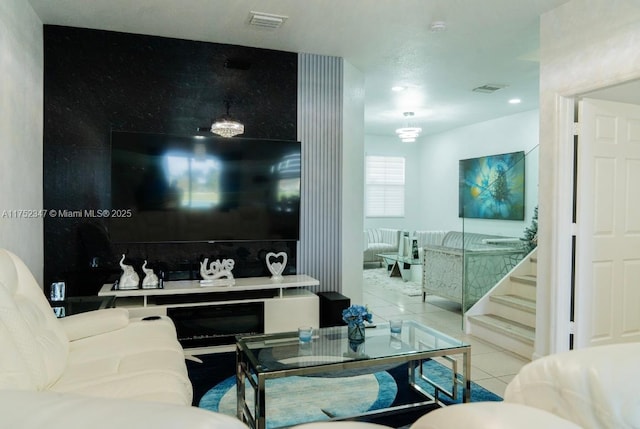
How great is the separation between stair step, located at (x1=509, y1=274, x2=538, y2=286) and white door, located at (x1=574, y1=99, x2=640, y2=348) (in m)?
0.92

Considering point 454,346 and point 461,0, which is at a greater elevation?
point 461,0

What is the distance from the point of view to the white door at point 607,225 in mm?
3307

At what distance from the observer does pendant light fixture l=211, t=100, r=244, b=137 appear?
13.7ft

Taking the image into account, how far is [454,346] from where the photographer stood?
256 centimetres

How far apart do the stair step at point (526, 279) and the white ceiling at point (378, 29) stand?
2240 millimetres

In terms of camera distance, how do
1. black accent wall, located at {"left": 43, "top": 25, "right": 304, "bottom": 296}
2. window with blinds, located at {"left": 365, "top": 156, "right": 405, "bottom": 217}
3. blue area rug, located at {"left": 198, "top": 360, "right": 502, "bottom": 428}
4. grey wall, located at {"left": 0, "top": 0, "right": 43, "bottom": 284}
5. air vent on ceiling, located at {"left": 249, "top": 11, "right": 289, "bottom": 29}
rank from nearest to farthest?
blue area rug, located at {"left": 198, "top": 360, "right": 502, "bottom": 428} → grey wall, located at {"left": 0, "top": 0, "right": 43, "bottom": 284} → air vent on ceiling, located at {"left": 249, "top": 11, "right": 289, "bottom": 29} → black accent wall, located at {"left": 43, "top": 25, "right": 304, "bottom": 296} → window with blinds, located at {"left": 365, "top": 156, "right": 405, "bottom": 217}

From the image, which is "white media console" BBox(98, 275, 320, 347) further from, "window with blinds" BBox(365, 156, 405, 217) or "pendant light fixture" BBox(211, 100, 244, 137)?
"window with blinds" BBox(365, 156, 405, 217)

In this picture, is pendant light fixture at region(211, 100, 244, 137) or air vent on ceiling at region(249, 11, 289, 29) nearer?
air vent on ceiling at region(249, 11, 289, 29)

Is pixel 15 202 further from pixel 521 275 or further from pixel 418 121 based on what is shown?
pixel 418 121

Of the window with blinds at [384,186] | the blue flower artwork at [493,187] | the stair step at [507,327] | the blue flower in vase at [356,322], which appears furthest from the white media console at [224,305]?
the window with blinds at [384,186]

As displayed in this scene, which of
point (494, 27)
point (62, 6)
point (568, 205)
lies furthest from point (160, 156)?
point (568, 205)

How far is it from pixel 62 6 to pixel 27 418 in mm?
3716

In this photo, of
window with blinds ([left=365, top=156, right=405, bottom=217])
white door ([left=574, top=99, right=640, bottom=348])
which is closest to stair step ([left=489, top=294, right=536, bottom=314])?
white door ([left=574, top=99, right=640, bottom=348])

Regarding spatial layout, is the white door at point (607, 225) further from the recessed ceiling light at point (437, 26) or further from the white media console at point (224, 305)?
the white media console at point (224, 305)
